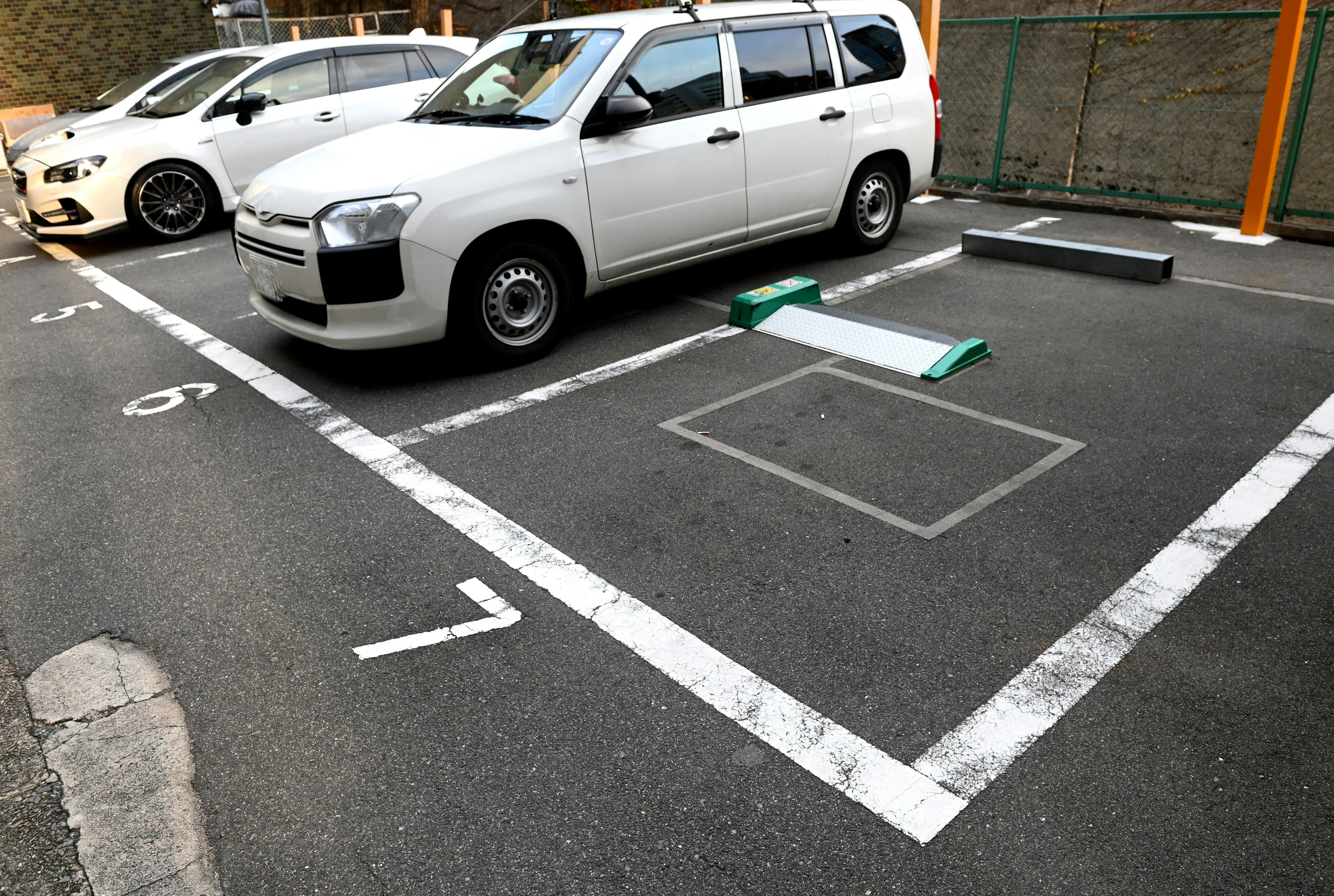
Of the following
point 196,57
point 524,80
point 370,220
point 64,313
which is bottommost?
point 64,313

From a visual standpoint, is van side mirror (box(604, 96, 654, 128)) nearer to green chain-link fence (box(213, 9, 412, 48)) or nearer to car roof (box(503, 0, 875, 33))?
car roof (box(503, 0, 875, 33))

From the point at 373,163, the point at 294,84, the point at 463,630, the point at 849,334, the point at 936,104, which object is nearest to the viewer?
the point at 463,630

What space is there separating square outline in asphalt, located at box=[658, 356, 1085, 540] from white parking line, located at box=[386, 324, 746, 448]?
817 millimetres

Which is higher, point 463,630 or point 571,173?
point 571,173

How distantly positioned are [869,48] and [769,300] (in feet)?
8.24

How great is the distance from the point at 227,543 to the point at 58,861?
5.85 ft

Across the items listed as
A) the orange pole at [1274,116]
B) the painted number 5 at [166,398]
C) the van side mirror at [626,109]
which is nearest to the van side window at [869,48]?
the van side mirror at [626,109]

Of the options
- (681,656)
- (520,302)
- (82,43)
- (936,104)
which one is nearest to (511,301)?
(520,302)

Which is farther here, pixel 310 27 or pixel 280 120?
pixel 310 27

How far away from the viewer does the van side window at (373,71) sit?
1102 centimetres

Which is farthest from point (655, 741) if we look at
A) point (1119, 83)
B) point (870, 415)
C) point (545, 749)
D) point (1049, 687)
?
point (1119, 83)

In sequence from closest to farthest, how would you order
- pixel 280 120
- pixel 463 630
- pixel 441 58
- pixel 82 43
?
pixel 463 630, pixel 280 120, pixel 441 58, pixel 82 43

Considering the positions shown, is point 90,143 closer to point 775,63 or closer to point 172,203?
point 172,203

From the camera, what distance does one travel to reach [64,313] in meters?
8.24
